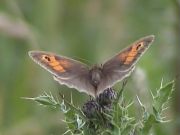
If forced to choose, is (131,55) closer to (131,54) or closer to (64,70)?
(131,54)

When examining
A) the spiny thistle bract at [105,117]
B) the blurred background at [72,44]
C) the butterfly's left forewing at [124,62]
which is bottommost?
the spiny thistle bract at [105,117]

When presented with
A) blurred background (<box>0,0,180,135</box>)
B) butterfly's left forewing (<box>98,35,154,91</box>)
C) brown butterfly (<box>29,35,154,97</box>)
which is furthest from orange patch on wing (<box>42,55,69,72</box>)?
blurred background (<box>0,0,180,135</box>)

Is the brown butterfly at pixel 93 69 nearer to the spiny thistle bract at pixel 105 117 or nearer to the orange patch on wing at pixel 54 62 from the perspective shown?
the orange patch on wing at pixel 54 62

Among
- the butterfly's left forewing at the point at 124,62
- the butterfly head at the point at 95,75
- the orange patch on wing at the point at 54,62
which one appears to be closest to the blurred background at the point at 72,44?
the butterfly head at the point at 95,75

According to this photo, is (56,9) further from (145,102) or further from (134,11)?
(145,102)

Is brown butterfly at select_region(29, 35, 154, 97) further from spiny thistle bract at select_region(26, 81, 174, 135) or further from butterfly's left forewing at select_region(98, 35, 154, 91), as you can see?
spiny thistle bract at select_region(26, 81, 174, 135)

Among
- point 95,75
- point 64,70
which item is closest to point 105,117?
point 95,75

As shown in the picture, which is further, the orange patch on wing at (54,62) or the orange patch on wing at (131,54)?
the orange patch on wing at (54,62)

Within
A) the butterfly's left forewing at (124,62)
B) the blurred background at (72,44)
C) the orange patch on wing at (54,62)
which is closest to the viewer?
the butterfly's left forewing at (124,62)
